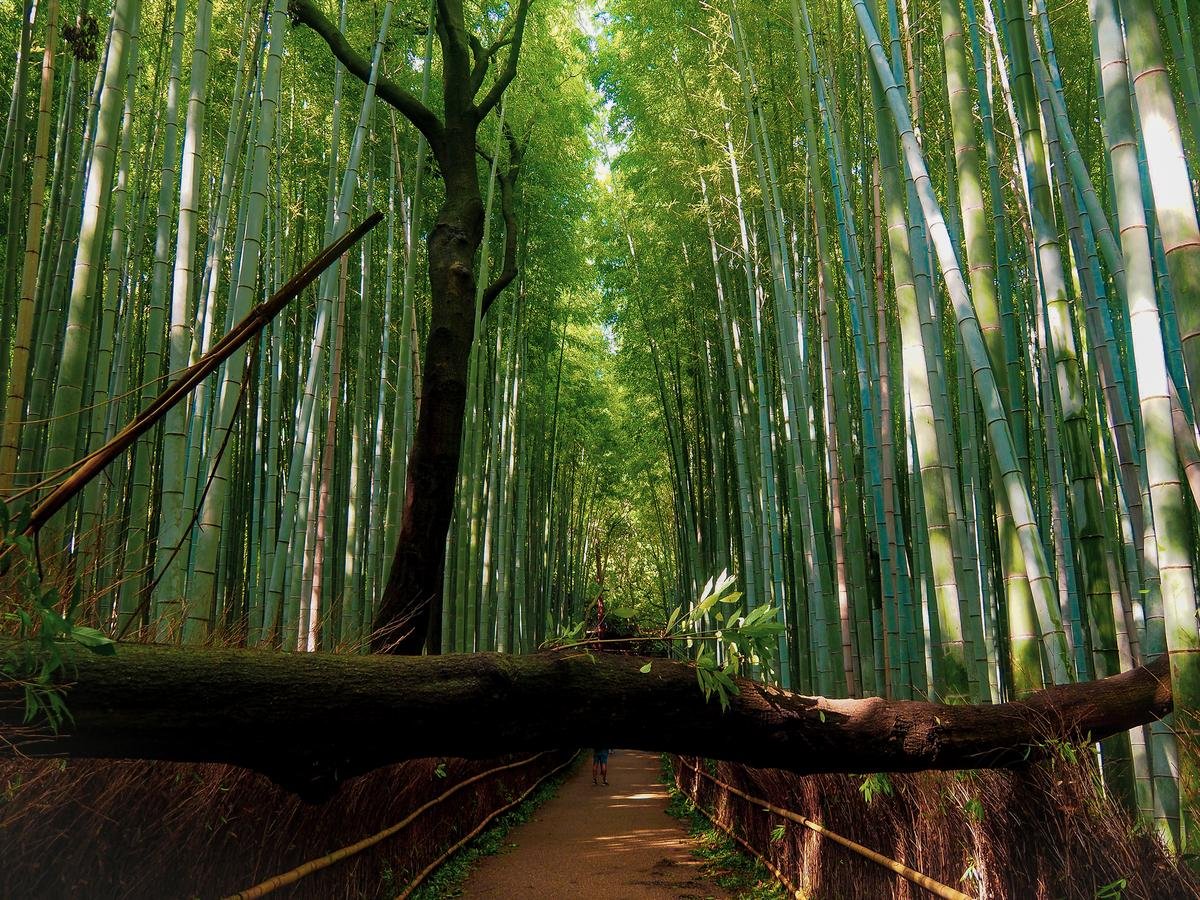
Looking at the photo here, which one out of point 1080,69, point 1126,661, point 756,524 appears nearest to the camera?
point 1126,661

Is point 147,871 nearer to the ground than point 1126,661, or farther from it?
nearer to the ground

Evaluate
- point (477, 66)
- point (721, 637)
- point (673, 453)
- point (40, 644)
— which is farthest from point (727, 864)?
point (477, 66)

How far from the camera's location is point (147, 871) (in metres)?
1.65

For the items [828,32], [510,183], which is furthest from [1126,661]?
[510,183]

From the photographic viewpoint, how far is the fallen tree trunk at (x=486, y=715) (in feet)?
3.83

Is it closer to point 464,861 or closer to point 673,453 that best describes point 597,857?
point 464,861

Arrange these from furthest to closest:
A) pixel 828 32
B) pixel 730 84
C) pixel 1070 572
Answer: pixel 730 84, pixel 828 32, pixel 1070 572

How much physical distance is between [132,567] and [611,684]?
57.2 inches

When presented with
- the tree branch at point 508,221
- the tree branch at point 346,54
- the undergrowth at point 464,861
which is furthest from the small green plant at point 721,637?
the tree branch at point 508,221

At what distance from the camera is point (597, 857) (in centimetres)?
473

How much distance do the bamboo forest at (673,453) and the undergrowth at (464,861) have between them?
8 cm

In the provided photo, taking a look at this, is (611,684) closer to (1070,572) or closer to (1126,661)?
(1126,661)

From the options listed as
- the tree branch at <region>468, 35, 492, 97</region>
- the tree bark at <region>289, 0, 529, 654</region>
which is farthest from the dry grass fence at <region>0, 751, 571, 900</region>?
the tree branch at <region>468, 35, 492, 97</region>

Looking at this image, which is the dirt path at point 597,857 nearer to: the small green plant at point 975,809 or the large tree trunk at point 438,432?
the large tree trunk at point 438,432
